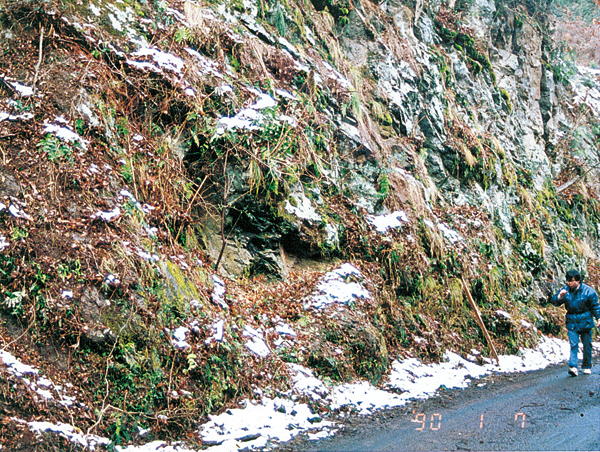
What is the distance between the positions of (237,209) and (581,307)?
20.0 feet

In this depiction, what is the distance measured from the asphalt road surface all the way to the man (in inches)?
31.5

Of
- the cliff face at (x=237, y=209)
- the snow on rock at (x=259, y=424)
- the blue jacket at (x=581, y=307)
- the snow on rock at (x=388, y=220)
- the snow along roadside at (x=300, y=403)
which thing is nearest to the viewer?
the snow along roadside at (x=300, y=403)

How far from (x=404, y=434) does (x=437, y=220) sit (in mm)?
5949

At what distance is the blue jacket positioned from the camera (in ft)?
24.4

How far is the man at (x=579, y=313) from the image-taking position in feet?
24.2

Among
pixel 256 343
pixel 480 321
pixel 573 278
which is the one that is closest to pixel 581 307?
pixel 573 278

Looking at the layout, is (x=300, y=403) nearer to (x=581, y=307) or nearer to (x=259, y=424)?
(x=259, y=424)

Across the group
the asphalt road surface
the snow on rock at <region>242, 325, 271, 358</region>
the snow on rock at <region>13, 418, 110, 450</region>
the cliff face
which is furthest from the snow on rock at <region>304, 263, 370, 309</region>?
the snow on rock at <region>13, 418, 110, 450</region>

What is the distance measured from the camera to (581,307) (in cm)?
755

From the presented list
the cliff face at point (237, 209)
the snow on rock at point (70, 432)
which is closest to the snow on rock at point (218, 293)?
the cliff face at point (237, 209)

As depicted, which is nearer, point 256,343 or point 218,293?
point 256,343

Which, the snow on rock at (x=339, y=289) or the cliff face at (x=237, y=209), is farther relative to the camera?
the snow on rock at (x=339, y=289)

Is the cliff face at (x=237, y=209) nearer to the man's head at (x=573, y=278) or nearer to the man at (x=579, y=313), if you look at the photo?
the man at (x=579, y=313)

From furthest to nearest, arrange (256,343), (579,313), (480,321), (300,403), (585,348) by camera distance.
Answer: (480,321) < (579,313) < (585,348) < (256,343) < (300,403)
